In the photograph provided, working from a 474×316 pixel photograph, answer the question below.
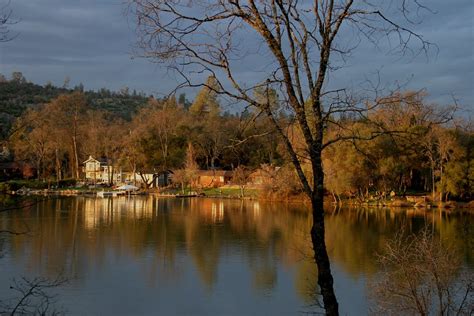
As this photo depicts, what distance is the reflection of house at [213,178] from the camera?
49.4 metres

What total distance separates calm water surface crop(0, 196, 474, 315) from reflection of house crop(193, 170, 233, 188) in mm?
18633

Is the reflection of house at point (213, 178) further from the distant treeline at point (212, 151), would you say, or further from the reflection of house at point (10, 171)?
the reflection of house at point (10, 171)

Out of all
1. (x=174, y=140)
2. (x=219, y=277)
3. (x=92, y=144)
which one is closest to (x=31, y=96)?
(x=92, y=144)

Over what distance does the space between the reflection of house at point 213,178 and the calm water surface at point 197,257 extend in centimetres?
1863

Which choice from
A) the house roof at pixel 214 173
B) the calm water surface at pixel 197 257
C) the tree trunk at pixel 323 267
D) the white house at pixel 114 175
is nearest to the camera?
the tree trunk at pixel 323 267

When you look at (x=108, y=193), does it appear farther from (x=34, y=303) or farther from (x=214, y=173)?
(x=34, y=303)

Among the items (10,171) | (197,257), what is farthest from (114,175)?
(10,171)

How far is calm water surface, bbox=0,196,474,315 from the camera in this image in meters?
12.5

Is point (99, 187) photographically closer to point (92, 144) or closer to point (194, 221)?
point (92, 144)

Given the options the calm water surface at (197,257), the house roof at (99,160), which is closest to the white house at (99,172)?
the house roof at (99,160)

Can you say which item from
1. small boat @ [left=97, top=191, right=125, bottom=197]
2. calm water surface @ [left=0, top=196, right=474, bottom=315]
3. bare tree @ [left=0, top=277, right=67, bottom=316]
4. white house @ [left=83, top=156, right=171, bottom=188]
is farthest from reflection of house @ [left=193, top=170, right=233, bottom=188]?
bare tree @ [left=0, top=277, right=67, bottom=316]

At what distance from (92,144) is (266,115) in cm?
5066

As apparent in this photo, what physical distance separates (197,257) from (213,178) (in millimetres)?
32383

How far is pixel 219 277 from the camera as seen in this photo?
579 inches
